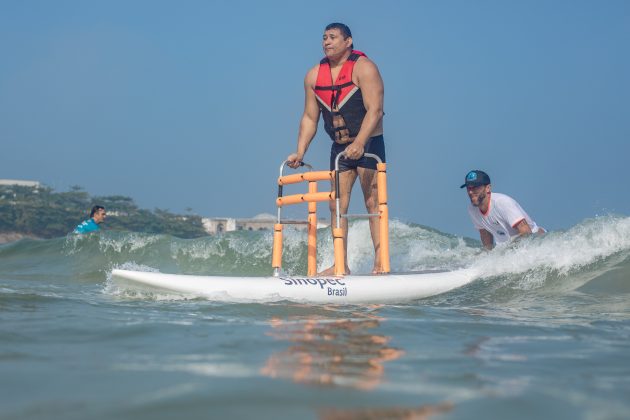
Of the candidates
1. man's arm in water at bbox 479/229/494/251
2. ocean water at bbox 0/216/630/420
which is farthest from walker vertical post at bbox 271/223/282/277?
man's arm in water at bbox 479/229/494/251

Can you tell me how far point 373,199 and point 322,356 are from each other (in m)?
3.72

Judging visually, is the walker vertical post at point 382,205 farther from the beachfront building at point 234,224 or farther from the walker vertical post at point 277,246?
the beachfront building at point 234,224

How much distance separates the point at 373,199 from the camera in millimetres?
6977

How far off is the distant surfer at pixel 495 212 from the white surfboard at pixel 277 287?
6.81 feet

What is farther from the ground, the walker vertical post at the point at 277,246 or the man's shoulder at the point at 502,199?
the man's shoulder at the point at 502,199

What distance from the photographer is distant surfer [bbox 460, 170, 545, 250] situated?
8.15 meters

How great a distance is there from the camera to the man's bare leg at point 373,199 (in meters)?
6.86

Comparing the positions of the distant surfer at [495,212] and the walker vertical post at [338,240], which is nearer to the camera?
the walker vertical post at [338,240]

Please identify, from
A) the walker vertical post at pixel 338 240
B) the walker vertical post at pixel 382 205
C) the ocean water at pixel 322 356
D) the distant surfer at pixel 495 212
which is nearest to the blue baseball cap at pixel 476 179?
the distant surfer at pixel 495 212

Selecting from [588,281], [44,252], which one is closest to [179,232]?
[44,252]

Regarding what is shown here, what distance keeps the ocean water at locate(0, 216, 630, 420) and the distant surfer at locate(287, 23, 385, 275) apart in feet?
3.64

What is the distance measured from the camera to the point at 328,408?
246 centimetres

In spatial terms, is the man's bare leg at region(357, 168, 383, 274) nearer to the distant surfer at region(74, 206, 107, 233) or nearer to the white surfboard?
the white surfboard

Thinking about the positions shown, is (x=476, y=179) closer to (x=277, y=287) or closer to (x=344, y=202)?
(x=344, y=202)
